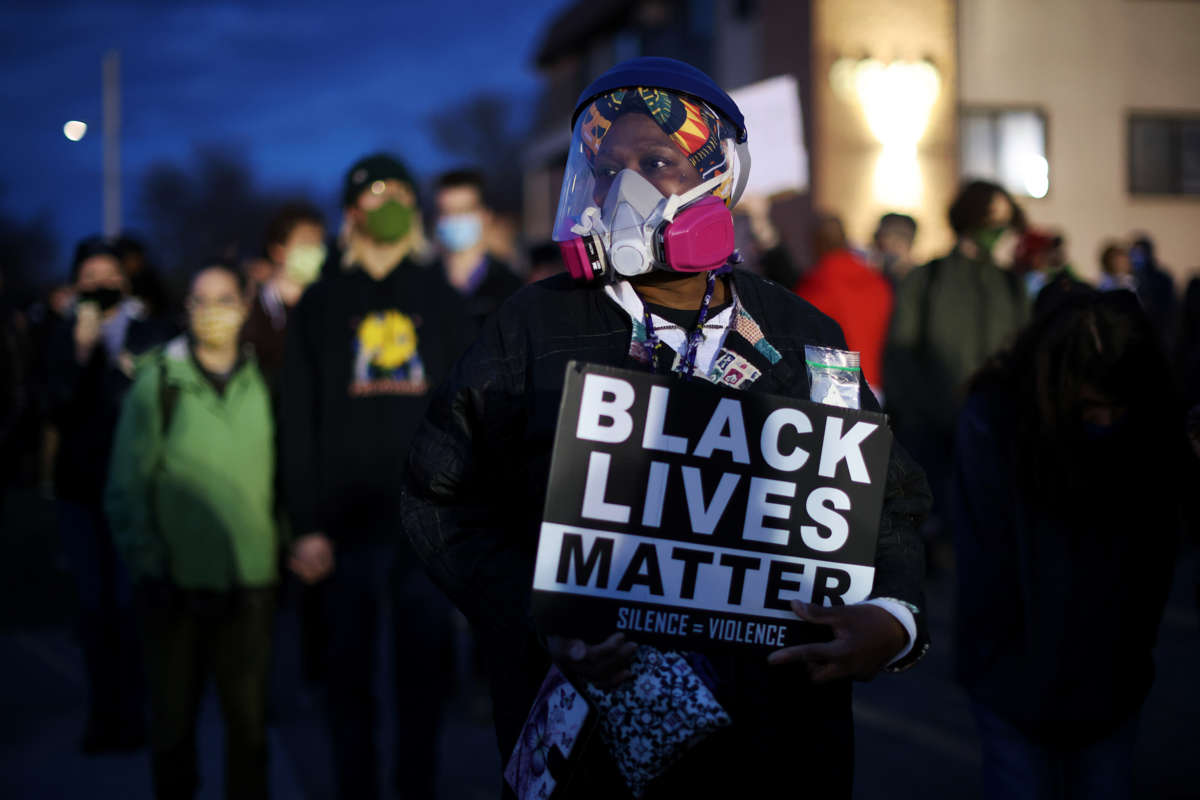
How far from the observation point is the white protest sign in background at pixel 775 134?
27.8 feet

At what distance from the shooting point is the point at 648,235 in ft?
7.28

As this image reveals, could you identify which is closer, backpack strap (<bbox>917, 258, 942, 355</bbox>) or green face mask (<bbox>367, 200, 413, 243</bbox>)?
green face mask (<bbox>367, 200, 413, 243</bbox>)

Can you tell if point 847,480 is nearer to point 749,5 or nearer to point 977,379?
point 977,379

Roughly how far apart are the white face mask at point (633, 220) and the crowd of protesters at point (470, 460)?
0.15ft

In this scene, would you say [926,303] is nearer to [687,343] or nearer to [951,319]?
[951,319]

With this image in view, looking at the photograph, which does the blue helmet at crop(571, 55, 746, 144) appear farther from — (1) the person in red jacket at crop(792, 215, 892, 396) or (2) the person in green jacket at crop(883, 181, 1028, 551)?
(1) the person in red jacket at crop(792, 215, 892, 396)

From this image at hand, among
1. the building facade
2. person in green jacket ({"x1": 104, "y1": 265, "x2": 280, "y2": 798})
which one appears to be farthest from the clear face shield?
the building facade

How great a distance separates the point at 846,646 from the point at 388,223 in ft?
10.8

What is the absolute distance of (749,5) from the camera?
21.9 meters

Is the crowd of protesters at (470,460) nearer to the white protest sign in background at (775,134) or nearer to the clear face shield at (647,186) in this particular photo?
the clear face shield at (647,186)

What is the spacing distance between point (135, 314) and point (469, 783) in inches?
118

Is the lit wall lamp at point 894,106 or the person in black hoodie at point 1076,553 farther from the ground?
the lit wall lamp at point 894,106

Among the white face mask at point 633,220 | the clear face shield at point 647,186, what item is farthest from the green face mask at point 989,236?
the white face mask at point 633,220

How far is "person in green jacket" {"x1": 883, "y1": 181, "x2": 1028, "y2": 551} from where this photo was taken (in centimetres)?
692
